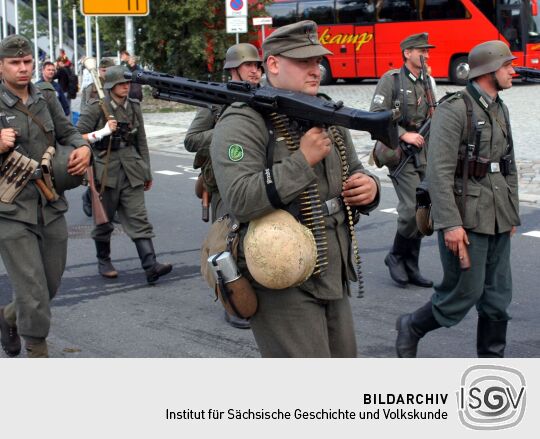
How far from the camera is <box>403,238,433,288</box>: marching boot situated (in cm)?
762

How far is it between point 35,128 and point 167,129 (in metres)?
15.6

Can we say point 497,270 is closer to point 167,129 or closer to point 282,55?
point 282,55

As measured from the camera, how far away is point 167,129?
2088 cm

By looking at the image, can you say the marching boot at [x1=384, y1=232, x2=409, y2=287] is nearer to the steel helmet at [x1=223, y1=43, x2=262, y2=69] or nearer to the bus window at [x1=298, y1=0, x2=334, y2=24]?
the steel helmet at [x1=223, y1=43, x2=262, y2=69]

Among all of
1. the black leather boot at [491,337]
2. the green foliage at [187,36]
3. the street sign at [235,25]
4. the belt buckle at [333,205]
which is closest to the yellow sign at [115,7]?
the street sign at [235,25]

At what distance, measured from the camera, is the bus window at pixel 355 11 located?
2934cm

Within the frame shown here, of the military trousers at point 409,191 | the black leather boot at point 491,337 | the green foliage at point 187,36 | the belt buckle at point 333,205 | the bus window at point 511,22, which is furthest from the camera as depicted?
the green foliage at point 187,36

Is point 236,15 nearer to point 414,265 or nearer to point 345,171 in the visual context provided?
point 414,265

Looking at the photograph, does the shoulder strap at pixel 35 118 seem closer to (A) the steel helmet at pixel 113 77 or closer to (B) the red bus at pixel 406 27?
(A) the steel helmet at pixel 113 77

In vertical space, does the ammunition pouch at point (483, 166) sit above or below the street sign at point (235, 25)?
below

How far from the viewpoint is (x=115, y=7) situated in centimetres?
1477

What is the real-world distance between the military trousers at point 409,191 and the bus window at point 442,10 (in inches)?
839

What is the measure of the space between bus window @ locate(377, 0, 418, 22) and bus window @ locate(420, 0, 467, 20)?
317mm
